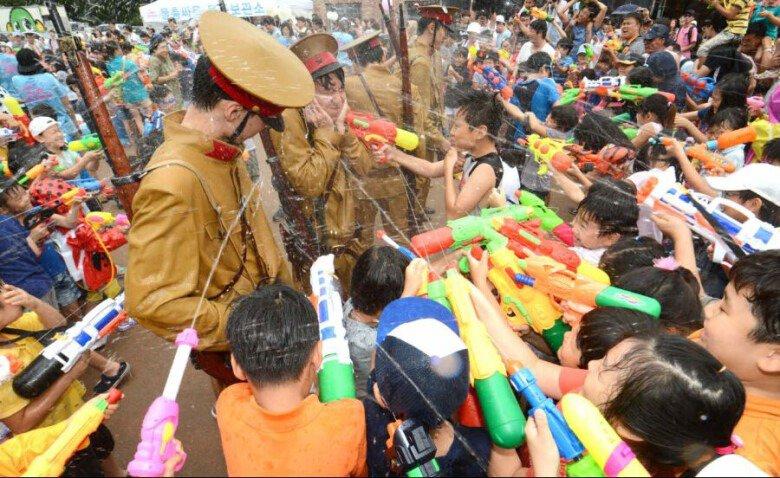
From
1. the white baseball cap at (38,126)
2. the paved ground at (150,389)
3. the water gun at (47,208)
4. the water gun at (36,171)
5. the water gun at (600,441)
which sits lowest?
the paved ground at (150,389)

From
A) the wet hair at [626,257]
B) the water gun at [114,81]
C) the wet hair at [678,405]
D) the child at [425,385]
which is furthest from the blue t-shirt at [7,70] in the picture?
the wet hair at [678,405]

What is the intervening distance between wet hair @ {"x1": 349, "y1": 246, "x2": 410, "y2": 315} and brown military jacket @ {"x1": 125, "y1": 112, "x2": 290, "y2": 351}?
0.58 meters

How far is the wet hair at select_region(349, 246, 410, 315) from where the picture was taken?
1.81 meters

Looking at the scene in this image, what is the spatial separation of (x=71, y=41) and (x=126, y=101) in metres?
1.08

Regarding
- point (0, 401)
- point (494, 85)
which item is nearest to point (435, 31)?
point (494, 85)

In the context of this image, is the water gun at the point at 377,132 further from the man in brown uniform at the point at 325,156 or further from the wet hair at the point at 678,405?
the wet hair at the point at 678,405

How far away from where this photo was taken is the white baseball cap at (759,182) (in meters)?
2.34

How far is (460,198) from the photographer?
8.94 feet

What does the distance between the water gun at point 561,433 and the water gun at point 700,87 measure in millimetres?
6687

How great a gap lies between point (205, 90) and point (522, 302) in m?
1.70

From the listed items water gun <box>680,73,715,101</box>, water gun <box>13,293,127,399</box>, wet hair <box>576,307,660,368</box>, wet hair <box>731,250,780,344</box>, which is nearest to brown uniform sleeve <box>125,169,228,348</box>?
water gun <box>13,293,127,399</box>

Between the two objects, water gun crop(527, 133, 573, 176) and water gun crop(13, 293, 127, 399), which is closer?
water gun crop(13, 293, 127, 399)

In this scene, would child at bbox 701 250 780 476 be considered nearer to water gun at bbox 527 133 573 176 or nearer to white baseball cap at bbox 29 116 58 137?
water gun at bbox 527 133 573 176

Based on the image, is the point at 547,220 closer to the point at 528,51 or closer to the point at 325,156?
the point at 325,156
